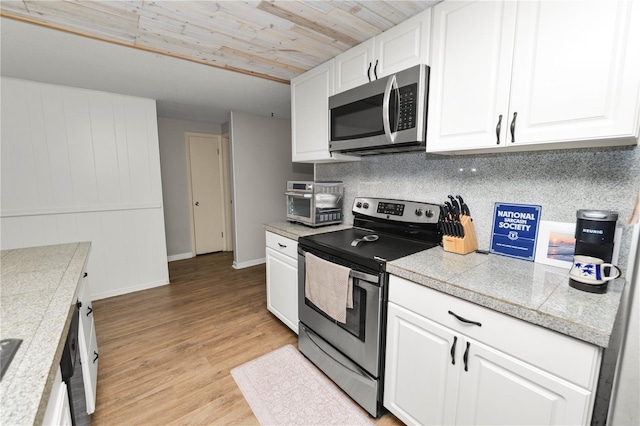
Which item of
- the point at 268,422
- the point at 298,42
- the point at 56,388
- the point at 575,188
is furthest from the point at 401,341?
the point at 298,42

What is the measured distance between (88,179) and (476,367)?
12.2ft

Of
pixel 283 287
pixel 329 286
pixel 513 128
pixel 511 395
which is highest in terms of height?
pixel 513 128

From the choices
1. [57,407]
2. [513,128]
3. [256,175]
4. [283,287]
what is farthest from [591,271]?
[256,175]

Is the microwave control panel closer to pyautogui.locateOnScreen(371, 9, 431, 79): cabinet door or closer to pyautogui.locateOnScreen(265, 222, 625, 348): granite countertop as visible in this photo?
pyautogui.locateOnScreen(371, 9, 431, 79): cabinet door

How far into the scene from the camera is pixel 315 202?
7.47ft

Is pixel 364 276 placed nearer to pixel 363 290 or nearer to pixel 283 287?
pixel 363 290

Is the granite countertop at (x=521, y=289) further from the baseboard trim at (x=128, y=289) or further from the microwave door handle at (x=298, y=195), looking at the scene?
the baseboard trim at (x=128, y=289)

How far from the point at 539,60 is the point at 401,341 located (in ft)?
4.63

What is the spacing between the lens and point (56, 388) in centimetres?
79

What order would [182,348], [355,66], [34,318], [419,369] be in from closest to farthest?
1. [34,318]
2. [419,369]
3. [355,66]
4. [182,348]

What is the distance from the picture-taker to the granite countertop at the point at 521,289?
87cm

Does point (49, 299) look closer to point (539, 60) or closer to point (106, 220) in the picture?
point (539, 60)

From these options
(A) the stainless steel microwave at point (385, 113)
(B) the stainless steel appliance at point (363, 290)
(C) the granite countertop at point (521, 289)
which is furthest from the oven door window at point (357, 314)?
(A) the stainless steel microwave at point (385, 113)

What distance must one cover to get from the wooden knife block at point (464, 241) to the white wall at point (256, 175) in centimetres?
307
